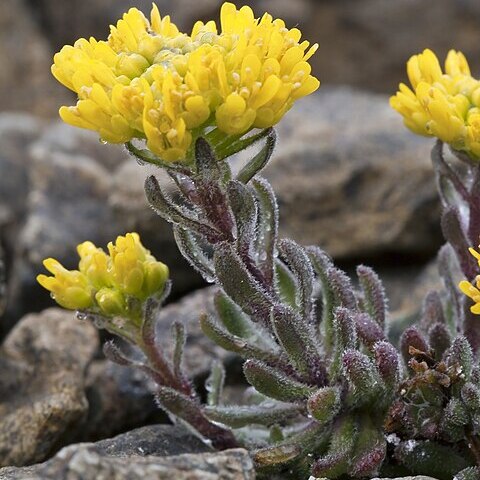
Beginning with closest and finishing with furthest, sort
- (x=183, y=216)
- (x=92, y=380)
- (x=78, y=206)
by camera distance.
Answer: (x=183, y=216)
(x=92, y=380)
(x=78, y=206)

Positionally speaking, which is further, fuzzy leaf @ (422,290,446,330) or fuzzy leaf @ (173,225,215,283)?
fuzzy leaf @ (422,290,446,330)

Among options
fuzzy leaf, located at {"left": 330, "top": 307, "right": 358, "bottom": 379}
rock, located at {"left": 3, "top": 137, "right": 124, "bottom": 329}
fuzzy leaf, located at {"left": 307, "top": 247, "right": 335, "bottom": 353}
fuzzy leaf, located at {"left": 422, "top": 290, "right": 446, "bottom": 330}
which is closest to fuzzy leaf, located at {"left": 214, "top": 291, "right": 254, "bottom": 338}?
fuzzy leaf, located at {"left": 307, "top": 247, "right": 335, "bottom": 353}

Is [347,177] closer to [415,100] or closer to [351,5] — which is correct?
[415,100]

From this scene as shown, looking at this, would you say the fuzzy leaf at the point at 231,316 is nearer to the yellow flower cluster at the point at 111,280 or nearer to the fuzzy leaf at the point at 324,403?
the yellow flower cluster at the point at 111,280

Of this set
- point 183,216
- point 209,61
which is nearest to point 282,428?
point 183,216

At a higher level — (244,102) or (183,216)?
(244,102)

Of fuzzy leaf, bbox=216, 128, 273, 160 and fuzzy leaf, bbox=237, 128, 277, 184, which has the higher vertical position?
fuzzy leaf, bbox=216, 128, 273, 160

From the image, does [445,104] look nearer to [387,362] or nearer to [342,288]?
[342,288]

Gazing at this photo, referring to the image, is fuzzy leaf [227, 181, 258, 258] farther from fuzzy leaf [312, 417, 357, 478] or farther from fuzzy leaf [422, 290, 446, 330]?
fuzzy leaf [422, 290, 446, 330]
